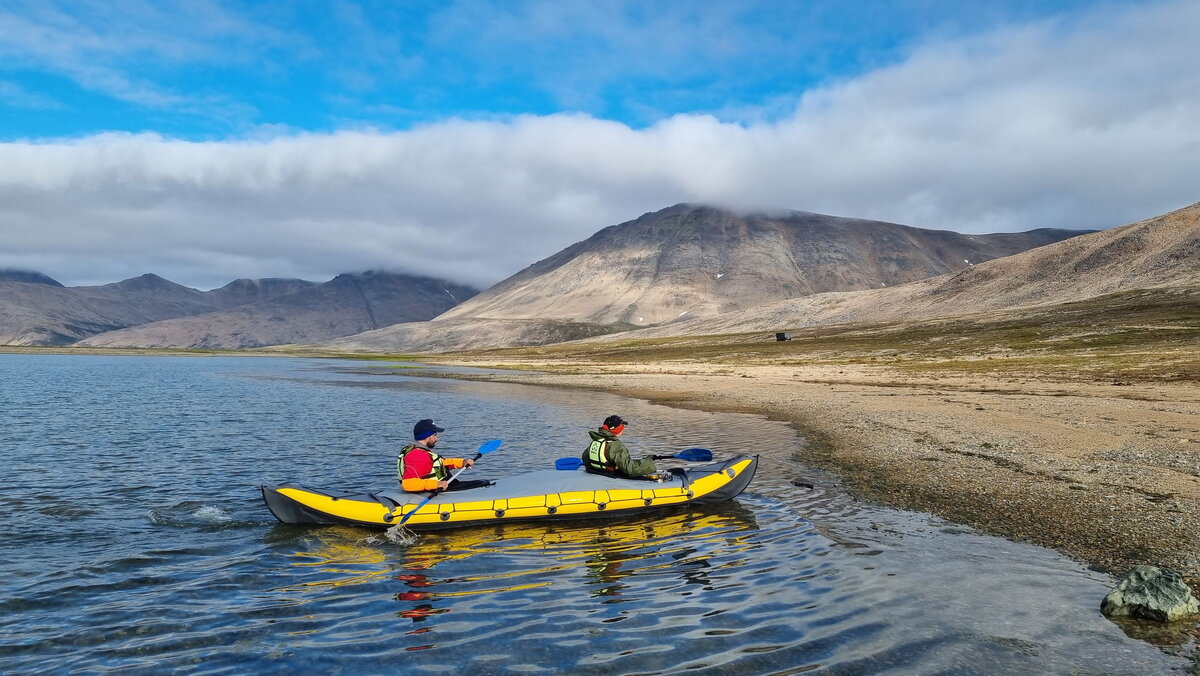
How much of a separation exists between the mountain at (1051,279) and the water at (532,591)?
120793 millimetres

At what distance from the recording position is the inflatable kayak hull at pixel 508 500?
1467 cm

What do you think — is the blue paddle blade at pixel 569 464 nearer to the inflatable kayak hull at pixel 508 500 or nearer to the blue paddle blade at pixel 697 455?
the inflatable kayak hull at pixel 508 500

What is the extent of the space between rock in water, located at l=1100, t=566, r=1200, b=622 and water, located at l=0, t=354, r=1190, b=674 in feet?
1.42

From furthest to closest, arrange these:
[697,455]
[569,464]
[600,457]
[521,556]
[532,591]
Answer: [697,455], [569,464], [600,457], [521,556], [532,591]

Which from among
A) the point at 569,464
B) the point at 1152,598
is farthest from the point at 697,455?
the point at 1152,598

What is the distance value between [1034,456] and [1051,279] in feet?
481

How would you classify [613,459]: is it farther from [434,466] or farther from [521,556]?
[521,556]

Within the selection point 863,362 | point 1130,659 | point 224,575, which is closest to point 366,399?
point 224,575

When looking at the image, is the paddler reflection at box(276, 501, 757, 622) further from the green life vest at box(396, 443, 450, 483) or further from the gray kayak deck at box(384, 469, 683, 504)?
the green life vest at box(396, 443, 450, 483)

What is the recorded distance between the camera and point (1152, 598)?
895 cm

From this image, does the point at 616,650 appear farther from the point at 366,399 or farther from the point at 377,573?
the point at 366,399

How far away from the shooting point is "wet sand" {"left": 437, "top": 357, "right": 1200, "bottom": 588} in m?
13.2

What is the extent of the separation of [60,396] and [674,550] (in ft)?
174

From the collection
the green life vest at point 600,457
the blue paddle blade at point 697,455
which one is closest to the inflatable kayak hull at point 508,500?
the green life vest at point 600,457
